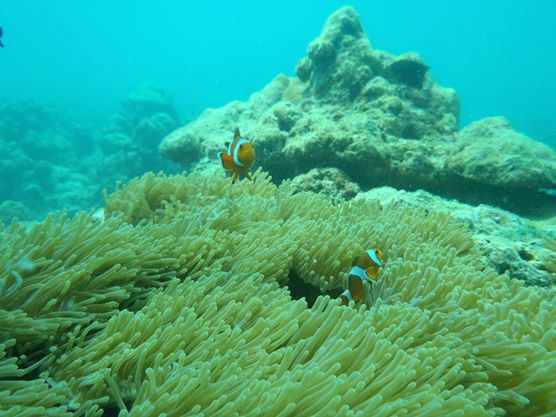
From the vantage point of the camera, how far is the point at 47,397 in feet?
4.10

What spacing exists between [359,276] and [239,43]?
131132 mm

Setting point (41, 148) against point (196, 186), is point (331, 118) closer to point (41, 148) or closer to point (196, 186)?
point (196, 186)

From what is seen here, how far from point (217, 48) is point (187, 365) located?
4974 inches

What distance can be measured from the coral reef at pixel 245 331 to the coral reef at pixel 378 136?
3.21 m

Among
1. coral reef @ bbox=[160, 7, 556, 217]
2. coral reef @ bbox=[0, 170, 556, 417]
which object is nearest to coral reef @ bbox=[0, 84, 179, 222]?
coral reef @ bbox=[160, 7, 556, 217]

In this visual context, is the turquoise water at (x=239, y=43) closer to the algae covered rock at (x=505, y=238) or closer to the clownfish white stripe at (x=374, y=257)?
the algae covered rock at (x=505, y=238)

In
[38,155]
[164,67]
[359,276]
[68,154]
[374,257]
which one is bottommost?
[359,276]

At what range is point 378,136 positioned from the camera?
580 centimetres

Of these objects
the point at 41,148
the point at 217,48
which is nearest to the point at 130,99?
the point at 41,148

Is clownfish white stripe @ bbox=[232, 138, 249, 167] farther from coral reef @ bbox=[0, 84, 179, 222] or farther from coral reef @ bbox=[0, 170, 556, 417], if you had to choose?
coral reef @ bbox=[0, 84, 179, 222]

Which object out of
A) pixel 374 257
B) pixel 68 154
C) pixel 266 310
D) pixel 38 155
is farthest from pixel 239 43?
pixel 266 310

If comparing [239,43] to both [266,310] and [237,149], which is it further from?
[266,310]

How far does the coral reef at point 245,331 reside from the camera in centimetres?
130

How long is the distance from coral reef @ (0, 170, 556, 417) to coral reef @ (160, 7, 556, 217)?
321 cm
